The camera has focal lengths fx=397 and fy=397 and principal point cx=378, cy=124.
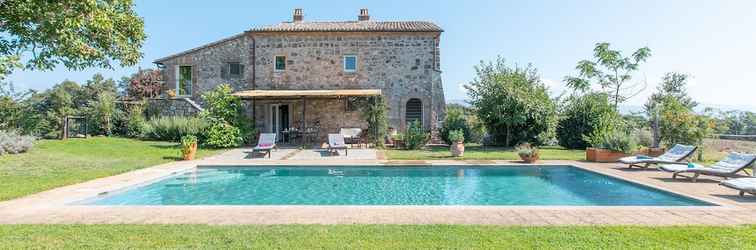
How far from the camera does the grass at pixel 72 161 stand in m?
8.22

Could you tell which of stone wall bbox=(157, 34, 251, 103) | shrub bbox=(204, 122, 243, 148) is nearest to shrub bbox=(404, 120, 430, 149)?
shrub bbox=(204, 122, 243, 148)

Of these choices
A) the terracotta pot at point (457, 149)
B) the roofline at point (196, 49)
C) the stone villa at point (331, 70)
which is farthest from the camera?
the roofline at point (196, 49)

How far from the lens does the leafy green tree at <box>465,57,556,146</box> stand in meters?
17.1

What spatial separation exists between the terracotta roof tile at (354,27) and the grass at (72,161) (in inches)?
295

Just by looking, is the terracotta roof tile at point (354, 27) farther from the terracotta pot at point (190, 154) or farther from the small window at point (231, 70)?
the terracotta pot at point (190, 154)

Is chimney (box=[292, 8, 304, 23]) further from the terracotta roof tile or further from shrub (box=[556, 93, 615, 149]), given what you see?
shrub (box=[556, 93, 615, 149])

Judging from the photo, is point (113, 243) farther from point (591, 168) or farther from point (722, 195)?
point (591, 168)

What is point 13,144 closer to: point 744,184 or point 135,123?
point 135,123

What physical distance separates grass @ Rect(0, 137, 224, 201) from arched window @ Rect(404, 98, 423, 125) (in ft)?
29.8

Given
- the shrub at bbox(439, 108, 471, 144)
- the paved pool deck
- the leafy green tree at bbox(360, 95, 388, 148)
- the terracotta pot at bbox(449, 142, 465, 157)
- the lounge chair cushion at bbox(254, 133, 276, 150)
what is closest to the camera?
the paved pool deck

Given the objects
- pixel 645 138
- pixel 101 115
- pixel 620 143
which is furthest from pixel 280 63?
pixel 645 138

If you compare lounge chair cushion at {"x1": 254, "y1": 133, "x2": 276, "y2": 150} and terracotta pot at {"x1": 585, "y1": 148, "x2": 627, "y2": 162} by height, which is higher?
lounge chair cushion at {"x1": 254, "y1": 133, "x2": 276, "y2": 150}

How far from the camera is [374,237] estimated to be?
4.39m

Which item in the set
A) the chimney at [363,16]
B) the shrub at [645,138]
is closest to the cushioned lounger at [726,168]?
the shrub at [645,138]
